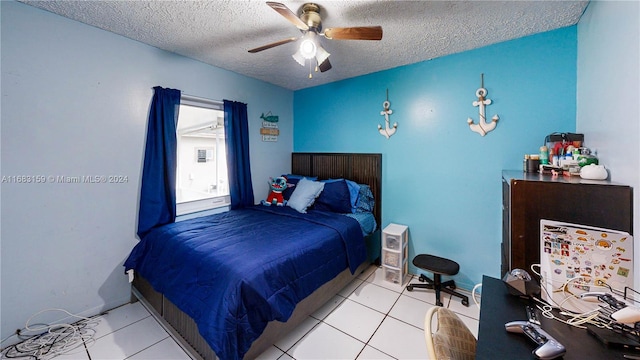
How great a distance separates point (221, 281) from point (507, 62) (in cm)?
307

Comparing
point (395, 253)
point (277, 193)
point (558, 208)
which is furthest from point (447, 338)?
point (277, 193)

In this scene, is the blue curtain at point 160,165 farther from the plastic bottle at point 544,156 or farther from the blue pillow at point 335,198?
the plastic bottle at point 544,156

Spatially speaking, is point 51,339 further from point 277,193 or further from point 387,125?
point 387,125

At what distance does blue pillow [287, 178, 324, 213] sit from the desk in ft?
7.06

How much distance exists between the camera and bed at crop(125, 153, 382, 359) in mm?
1463

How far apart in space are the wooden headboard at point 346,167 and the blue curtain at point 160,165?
183 cm

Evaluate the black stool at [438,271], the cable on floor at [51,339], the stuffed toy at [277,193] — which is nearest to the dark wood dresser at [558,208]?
the black stool at [438,271]

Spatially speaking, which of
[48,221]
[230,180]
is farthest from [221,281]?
[230,180]

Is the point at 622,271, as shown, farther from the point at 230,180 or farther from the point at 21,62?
the point at 21,62

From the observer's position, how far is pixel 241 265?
5.18ft

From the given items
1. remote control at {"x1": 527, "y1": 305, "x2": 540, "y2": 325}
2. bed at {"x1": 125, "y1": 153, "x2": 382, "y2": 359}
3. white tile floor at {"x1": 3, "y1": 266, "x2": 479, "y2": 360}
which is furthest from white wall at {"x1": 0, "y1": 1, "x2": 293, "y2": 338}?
remote control at {"x1": 527, "y1": 305, "x2": 540, "y2": 325}

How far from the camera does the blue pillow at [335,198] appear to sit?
9.70 feet

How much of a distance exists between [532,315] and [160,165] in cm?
299

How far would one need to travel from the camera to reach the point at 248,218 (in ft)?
8.93
